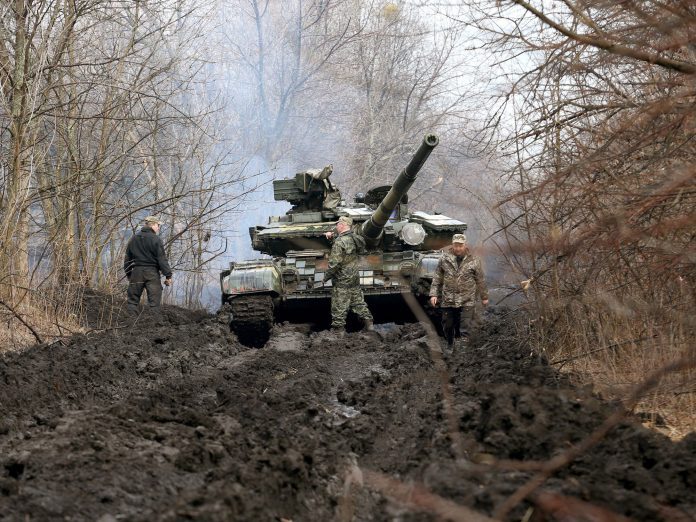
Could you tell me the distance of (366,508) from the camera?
4.39m

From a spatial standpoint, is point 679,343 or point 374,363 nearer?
point 679,343

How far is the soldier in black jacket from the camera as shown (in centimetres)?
1466

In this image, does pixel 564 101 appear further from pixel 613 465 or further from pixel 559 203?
pixel 613 465

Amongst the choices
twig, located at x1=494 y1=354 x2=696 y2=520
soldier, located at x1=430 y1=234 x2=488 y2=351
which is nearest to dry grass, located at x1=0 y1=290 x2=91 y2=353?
soldier, located at x1=430 y1=234 x2=488 y2=351

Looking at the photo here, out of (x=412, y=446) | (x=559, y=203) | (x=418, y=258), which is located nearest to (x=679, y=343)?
(x=559, y=203)

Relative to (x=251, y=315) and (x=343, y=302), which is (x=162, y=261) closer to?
(x=251, y=315)

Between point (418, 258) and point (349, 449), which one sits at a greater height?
point (418, 258)

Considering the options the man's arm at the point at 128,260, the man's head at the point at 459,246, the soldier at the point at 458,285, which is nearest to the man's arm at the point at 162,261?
the man's arm at the point at 128,260

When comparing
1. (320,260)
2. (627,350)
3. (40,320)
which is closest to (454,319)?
(320,260)

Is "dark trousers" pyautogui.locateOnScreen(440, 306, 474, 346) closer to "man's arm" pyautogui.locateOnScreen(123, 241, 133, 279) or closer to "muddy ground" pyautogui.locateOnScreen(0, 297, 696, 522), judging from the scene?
"muddy ground" pyautogui.locateOnScreen(0, 297, 696, 522)

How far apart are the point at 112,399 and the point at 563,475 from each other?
4909 mm

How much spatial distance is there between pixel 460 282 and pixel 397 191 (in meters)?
1.87

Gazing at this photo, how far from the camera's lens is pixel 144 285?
15.2 meters

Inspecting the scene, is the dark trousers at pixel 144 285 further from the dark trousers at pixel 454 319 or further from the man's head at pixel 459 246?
the man's head at pixel 459 246
